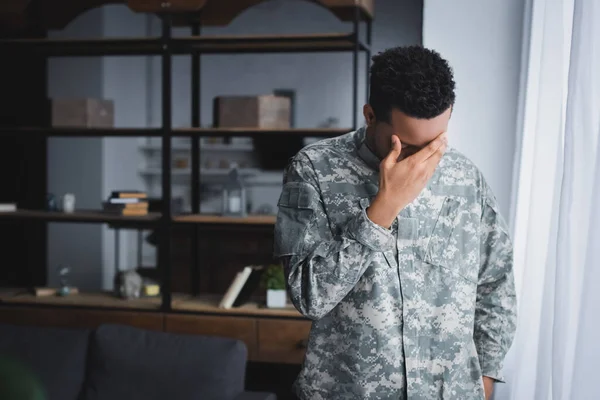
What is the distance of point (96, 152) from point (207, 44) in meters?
3.01

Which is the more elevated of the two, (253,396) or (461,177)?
(461,177)

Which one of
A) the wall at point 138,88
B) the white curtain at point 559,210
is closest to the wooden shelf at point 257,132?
the white curtain at point 559,210

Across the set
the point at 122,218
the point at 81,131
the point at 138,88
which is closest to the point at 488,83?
the point at 122,218

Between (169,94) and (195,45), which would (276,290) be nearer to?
(169,94)

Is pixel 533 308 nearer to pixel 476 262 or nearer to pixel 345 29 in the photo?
pixel 476 262

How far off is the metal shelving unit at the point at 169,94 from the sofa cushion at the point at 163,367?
92cm

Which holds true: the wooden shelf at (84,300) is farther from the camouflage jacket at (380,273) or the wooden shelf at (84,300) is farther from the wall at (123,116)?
the wall at (123,116)

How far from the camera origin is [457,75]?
274 cm

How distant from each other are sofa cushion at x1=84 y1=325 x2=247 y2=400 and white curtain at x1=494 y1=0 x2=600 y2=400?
939mm

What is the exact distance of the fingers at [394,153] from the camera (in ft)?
4.27

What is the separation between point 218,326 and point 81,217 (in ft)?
2.98

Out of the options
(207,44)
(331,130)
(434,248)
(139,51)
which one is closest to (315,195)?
(434,248)

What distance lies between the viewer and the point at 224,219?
11.3 feet

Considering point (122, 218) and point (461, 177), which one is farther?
point (122, 218)
